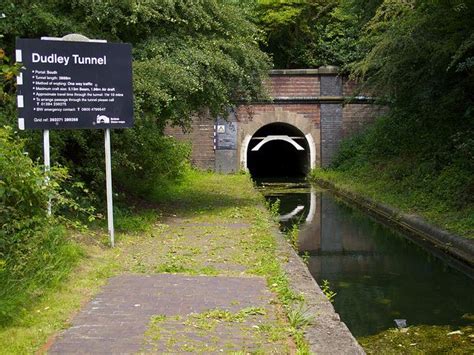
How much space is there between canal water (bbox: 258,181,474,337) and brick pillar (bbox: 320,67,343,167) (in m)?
10.7

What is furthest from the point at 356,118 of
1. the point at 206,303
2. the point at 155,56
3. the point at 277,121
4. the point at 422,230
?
the point at 206,303

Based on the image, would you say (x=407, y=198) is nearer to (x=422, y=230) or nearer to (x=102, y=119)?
(x=422, y=230)

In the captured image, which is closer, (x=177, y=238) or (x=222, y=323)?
(x=222, y=323)

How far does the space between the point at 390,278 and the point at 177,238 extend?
9.97 ft

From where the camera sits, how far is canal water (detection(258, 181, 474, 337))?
265 inches

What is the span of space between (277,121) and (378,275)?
Answer: 16.7 metres

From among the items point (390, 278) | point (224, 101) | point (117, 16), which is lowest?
point (390, 278)

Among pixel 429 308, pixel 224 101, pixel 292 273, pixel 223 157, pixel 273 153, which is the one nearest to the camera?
pixel 292 273

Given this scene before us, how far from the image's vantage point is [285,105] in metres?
24.7

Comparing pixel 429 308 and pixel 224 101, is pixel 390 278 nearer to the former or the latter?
pixel 429 308

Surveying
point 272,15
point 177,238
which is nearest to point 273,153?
point 272,15

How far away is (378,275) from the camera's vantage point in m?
8.66

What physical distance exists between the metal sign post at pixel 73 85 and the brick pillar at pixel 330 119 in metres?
17.5

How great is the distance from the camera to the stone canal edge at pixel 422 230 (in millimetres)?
9469
